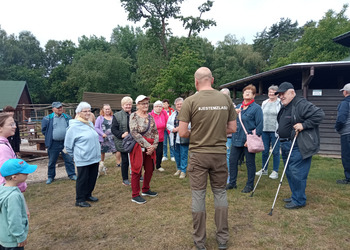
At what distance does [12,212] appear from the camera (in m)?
2.25

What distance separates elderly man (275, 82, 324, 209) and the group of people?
1cm

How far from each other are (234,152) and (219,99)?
232 cm

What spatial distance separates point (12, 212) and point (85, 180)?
2.27 m

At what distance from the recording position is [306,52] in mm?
26891

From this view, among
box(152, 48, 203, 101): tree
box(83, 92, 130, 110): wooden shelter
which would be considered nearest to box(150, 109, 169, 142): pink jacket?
box(152, 48, 203, 101): tree

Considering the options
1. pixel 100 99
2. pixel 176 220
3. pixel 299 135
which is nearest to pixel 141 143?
pixel 176 220

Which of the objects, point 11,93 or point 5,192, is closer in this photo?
point 5,192

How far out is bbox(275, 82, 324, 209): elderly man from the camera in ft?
12.8

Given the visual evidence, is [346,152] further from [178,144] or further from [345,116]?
[178,144]

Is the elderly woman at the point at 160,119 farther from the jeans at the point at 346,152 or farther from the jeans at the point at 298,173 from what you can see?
the jeans at the point at 346,152

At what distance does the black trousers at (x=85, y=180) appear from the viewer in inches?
175

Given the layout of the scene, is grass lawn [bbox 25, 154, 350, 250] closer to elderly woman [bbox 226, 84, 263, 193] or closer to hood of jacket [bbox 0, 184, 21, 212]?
elderly woman [bbox 226, 84, 263, 193]

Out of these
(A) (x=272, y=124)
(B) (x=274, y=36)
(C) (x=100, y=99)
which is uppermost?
(B) (x=274, y=36)

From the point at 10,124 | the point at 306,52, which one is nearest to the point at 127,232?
the point at 10,124
